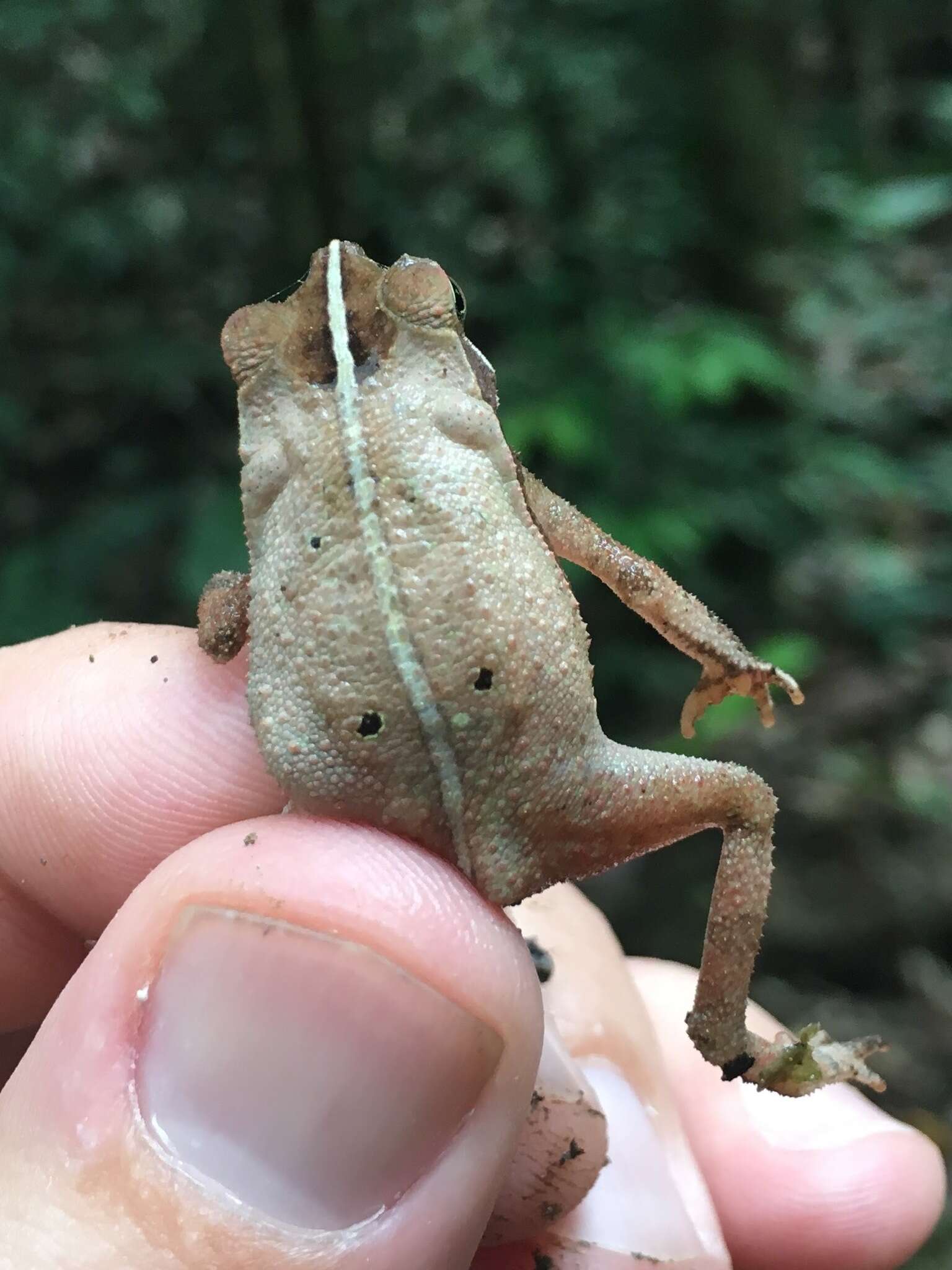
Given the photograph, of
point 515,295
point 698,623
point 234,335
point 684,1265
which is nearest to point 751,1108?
point 684,1265

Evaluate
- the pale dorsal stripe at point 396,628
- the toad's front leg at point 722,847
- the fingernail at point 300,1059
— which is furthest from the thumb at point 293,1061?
the toad's front leg at point 722,847

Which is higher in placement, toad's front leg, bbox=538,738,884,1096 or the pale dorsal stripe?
the pale dorsal stripe

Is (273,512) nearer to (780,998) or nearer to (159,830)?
(159,830)

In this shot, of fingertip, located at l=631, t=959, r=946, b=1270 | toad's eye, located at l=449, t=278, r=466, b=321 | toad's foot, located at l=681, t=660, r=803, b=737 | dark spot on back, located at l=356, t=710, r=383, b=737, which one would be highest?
toad's eye, located at l=449, t=278, r=466, b=321

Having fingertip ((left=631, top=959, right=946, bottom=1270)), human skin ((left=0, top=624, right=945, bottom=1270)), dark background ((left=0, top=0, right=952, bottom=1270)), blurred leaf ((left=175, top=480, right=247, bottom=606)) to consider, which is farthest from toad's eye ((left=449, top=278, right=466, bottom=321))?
dark background ((left=0, top=0, right=952, bottom=1270))

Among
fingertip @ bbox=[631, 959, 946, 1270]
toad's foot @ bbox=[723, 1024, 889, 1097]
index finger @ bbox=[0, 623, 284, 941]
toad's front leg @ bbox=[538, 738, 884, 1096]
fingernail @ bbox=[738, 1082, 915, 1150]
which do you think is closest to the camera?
toad's front leg @ bbox=[538, 738, 884, 1096]

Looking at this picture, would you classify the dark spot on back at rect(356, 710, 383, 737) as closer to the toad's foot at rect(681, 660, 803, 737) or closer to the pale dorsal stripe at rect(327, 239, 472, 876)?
the pale dorsal stripe at rect(327, 239, 472, 876)

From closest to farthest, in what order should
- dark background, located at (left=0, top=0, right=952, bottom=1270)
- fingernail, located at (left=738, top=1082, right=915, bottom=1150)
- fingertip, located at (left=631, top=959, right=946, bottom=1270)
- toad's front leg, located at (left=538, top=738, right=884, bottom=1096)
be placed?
toad's front leg, located at (left=538, top=738, right=884, bottom=1096) → fingertip, located at (left=631, top=959, right=946, bottom=1270) → fingernail, located at (left=738, top=1082, right=915, bottom=1150) → dark background, located at (left=0, top=0, right=952, bottom=1270)

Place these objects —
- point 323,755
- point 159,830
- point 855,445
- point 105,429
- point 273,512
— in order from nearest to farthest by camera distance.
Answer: point 323,755
point 273,512
point 159,830
point 105,429
point 855,445
